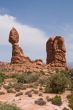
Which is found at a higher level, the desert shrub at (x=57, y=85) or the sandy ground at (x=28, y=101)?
the desert shrub at (x=57, y=85)

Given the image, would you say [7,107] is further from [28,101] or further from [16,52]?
[16,52]

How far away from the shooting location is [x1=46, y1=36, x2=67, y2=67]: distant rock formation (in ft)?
208

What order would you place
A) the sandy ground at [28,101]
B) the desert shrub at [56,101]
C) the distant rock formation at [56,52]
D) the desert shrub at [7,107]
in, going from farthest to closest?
the distant rock formation at [56,52] → the desert shrub at [56,101] → the sandy ground at [28,101] → the desert shrub at [7,107]

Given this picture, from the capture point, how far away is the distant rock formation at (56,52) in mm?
63312

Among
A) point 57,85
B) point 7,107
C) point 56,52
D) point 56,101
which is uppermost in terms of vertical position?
point 56,52

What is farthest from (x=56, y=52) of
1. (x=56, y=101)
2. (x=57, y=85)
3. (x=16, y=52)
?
(x=56, y=101)

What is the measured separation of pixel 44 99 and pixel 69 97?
2054 millimetres

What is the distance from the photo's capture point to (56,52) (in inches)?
2520

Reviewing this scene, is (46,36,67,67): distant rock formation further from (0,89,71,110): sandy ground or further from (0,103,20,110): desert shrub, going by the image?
(0,103,20,110): desert shrub

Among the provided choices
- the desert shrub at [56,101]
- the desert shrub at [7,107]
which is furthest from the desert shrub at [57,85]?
the desert shrub at [7,107]

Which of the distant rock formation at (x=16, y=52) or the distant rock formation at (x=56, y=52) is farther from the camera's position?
the distant rock formation at (x=16, y=52)

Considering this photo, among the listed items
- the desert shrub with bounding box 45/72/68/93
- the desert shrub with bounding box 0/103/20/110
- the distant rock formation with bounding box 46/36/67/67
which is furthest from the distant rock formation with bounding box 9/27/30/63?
the desert shrub with bounding box 0/103/20/110

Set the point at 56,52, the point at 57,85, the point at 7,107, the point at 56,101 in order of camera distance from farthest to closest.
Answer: the point at 56,52 < the point at 57,85 < the point at 56,101 < the point at 7,107

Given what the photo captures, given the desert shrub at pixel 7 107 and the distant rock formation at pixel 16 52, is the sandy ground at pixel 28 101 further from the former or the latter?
the distant rock formation at pixel 16 52
